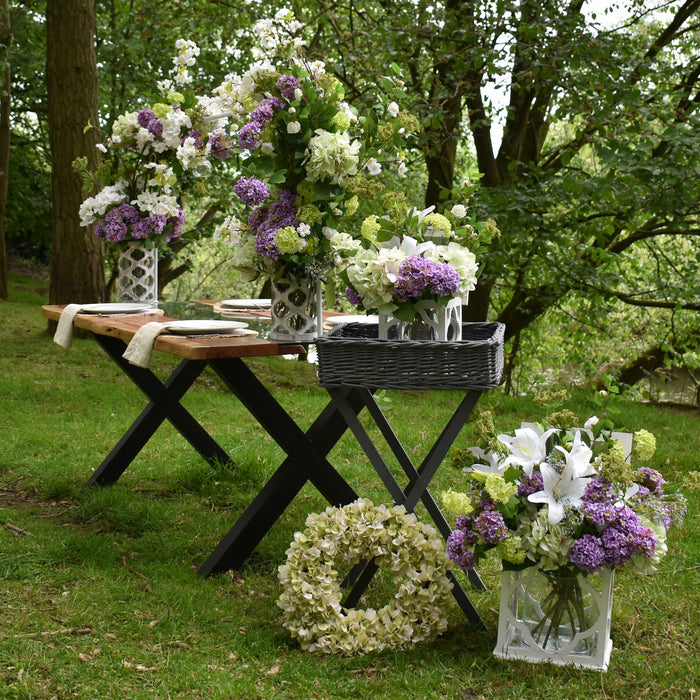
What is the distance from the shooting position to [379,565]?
268cm

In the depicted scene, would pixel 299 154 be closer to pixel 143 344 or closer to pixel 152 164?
pixel 143 344

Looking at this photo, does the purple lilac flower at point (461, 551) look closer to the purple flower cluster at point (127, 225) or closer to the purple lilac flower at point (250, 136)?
the purple lilac flower at point (250, 136)

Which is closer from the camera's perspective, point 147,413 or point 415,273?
point 415,273

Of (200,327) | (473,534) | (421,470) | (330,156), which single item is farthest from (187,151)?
(473,534)

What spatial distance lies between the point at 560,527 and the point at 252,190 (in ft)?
4.80

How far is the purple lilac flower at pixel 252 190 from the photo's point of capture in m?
2.81

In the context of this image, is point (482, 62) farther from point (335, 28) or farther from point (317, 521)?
point (317, 521)

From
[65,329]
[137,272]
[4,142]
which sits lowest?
[65,329]

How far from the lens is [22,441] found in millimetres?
4793

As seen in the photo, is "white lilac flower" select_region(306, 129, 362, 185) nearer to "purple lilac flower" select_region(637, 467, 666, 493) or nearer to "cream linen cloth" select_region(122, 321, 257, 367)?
"cream linen cloth" select_region(122, 321, 257, 367)

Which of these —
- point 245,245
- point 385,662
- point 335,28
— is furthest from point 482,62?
point 385,662

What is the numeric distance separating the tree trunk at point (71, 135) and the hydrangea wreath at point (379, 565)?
4.70 metres

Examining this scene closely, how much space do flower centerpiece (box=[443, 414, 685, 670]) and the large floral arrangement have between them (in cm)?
91

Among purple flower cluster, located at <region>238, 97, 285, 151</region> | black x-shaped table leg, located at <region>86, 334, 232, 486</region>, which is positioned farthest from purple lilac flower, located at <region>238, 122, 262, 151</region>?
black x-shaped table leg, located at <region>86, 334, 232, 486</region>
